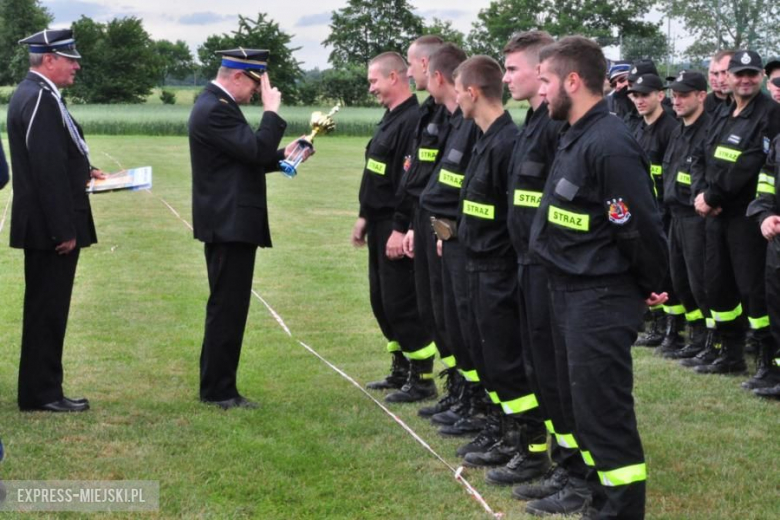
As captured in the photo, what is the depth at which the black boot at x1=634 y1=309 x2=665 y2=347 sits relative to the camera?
10.3m

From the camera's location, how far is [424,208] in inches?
277

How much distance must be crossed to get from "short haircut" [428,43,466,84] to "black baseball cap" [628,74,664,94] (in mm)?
3161

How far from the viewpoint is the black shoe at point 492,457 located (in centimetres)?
634

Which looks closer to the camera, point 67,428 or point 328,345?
point 67,428

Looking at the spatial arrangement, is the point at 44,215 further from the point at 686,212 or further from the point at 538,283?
the point at 686,212

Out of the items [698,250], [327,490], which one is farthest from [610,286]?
[698,250]

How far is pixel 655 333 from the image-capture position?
10.4 m

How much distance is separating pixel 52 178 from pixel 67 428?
1.63m

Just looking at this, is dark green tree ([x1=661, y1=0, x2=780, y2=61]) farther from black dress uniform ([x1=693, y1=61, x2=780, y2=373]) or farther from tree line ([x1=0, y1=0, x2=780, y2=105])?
tree line ([x1=0, y1=0, x2=780, y2=105])

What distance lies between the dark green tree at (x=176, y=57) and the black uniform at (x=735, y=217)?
9893 centimetres

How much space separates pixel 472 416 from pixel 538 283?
2018 mm

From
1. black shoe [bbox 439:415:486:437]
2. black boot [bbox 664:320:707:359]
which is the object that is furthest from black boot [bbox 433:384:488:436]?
black boot [bbox 664:320:707:359]

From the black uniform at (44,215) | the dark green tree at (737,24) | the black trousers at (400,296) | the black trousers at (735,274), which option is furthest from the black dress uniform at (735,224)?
the dark green tree at (737,24)

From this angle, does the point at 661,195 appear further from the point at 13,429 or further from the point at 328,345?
the point at 13,429
